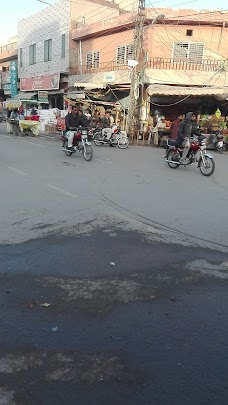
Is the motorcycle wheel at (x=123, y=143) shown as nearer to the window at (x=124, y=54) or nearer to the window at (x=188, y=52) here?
the window at (x=188, y=52)

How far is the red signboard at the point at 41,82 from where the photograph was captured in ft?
102

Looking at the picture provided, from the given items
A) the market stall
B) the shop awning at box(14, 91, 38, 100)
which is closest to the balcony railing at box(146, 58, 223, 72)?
the market stall

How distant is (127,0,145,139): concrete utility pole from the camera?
791 inches

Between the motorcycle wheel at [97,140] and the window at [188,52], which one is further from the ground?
the window at [188,52]

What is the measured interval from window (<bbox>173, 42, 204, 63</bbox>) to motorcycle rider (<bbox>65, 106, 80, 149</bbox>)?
12.8m

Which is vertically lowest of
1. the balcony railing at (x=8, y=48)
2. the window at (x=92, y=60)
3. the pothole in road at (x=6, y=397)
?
the pothole in road at (x=6, y=397)

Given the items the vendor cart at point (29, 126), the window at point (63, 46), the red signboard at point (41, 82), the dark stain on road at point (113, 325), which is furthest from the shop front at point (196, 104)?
the dark stain on road at point (113, 325)

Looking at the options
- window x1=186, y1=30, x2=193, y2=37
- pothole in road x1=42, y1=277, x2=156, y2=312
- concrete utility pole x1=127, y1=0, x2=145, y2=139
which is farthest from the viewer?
window x1=186, y1=30, x2=193, y2=37

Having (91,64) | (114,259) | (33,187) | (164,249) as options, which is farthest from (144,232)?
(91,64)

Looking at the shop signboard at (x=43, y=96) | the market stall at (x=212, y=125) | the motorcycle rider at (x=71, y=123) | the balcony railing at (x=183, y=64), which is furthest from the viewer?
the shop signboard at (x=43, y=96)

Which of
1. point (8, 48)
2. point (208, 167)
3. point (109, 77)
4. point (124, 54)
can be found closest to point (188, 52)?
point (124, 54)

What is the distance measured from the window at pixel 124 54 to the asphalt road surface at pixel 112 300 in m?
20.1

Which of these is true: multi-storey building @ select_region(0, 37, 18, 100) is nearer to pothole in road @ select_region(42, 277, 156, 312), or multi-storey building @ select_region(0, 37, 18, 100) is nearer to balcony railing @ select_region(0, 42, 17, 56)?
balcony railing @ select_region(0, 42, 17, 56)

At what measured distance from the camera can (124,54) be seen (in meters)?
25.7
